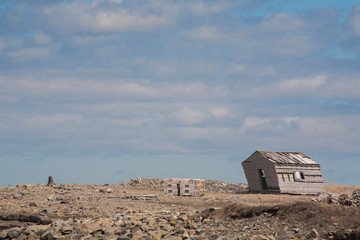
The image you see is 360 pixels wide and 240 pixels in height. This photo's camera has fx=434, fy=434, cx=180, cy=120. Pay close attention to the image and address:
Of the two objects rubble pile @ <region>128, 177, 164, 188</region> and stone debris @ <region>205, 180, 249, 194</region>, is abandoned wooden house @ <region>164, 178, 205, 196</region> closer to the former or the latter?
stone debris @ <region>205, 180, 249, 194</region>

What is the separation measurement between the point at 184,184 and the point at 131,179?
12.4 meters

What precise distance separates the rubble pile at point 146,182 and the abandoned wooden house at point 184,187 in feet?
28.3

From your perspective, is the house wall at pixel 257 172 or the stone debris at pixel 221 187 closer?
the house wall at pixel 257 172

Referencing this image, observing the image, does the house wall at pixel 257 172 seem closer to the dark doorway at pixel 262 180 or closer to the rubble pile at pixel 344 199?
the dark doorway at pixel 262 180

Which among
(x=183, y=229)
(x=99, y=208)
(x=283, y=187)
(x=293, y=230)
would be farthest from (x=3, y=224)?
(x=283, y=187)

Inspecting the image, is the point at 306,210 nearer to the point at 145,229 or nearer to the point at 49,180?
the point at 145,229

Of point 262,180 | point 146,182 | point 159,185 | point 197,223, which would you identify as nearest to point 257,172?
point 262,180

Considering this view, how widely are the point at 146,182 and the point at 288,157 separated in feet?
43.6

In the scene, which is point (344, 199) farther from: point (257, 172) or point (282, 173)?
point (257, 172)

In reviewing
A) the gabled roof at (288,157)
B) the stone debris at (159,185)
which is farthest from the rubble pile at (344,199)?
the stone debris at (159,185)

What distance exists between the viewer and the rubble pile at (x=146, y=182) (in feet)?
130

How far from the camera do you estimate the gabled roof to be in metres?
34.8

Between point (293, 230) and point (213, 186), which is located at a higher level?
point (213, 186)

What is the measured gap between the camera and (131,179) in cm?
4153
